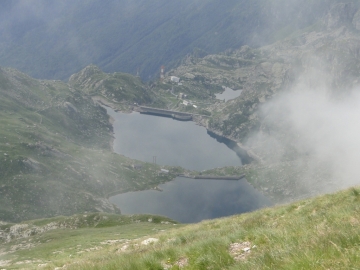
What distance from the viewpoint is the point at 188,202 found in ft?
586

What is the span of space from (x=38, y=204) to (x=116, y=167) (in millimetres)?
66733

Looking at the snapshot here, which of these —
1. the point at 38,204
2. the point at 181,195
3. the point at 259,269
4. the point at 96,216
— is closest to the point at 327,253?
the point at 259,269

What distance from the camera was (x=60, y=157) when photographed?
152m

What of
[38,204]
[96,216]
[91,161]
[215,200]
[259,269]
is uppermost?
[91,161]

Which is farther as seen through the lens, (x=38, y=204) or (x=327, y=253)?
(x=38, y=204)

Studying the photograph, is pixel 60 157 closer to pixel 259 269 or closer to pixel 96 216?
pixel 96 216

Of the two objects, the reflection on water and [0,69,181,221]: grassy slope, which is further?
the reflection on water

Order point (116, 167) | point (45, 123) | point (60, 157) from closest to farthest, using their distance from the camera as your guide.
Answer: point (60, 157) < point (116, 167) < point (45, 123)

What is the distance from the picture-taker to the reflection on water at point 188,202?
528 feet

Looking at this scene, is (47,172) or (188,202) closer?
(47,172)

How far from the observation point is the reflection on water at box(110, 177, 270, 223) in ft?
528

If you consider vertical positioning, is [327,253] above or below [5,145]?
below

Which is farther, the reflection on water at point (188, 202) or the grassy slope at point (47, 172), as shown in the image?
the reflection on water at point (188, 202)

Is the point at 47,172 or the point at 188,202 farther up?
the point at 47,172
